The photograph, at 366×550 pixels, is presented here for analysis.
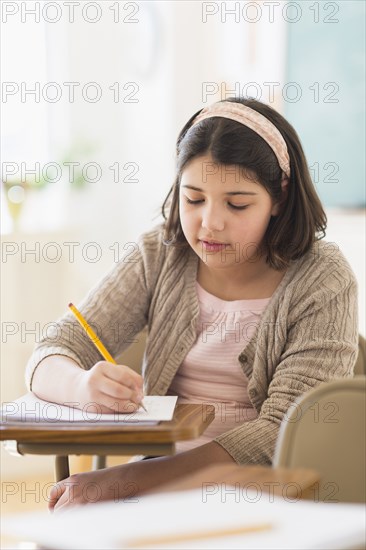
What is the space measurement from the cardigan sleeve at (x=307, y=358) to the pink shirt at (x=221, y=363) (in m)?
0.07

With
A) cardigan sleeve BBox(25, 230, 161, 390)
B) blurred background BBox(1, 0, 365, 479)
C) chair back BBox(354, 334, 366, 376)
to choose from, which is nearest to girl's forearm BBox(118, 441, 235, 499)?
cardigan sleeve BBox(25, 230, 161, 390)

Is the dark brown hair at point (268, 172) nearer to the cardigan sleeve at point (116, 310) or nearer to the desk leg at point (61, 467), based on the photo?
the cardigan sleeve at point (116, 310)

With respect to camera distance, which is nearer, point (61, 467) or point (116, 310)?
point (61, 467)

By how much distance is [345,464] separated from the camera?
83 cm

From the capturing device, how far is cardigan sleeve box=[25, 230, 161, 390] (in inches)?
62.2

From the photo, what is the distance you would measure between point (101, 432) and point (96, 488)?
27cm

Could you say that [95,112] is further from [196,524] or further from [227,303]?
[196,524]

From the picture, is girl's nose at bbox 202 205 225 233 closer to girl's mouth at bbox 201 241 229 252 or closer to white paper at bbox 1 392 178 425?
girl's mouth at bbox 201 241 229 252

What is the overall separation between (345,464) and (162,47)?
2.73m

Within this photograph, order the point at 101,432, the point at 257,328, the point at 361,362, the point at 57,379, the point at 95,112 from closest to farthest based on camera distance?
the point at 101,432 < the point at 57,379 < the point at 257,328 < the point at 361,362 < the point at 95,112

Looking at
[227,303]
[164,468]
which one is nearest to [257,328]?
[227,303]

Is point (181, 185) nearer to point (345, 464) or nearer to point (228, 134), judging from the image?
point (228, 134)

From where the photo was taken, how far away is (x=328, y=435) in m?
0.83

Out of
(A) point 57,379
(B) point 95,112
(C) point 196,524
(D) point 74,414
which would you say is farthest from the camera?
(B) point 95,112
